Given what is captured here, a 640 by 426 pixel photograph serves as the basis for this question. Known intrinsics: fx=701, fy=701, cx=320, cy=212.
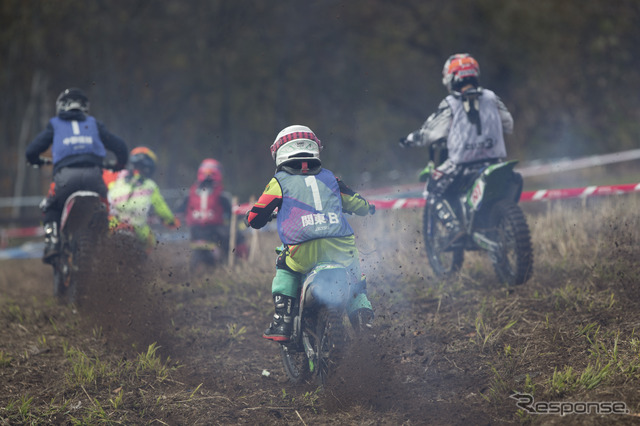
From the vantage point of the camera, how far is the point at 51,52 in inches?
975

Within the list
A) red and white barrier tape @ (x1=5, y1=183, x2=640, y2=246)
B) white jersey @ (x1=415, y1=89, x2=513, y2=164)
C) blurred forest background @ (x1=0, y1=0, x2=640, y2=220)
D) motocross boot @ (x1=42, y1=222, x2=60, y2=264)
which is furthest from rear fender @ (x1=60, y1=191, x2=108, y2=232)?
blurred forest background @ (x1=0, y1=0, x2=640, y2=220)

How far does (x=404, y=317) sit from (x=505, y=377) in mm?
1671

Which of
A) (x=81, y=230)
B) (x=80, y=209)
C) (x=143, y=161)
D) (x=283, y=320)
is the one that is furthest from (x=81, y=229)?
(x=143, y=161)

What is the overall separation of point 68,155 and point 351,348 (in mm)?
4440

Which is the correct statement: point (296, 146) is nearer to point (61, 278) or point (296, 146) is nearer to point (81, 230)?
point (81, 230)

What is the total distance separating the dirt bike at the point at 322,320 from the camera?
4.61 m

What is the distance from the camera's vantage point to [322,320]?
15.7 ft

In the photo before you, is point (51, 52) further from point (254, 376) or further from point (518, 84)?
point (254, 376)

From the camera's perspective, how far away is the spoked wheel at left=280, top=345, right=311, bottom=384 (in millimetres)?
5252

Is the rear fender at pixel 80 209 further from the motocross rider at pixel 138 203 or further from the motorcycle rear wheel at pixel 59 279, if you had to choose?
the motocross rider at pixel 138 203

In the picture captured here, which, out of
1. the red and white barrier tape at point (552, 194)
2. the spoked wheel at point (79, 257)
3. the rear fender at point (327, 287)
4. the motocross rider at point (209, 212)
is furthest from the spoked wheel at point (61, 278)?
the rear fender at point (327, 287)

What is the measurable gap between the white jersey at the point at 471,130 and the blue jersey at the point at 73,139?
3.74m

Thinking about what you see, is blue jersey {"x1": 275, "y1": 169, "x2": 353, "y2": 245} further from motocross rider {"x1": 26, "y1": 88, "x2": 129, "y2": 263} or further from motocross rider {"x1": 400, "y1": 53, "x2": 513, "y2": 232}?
motocross rider {"x1": 26, "y1": 88, "x2": 129, "y2": 263}

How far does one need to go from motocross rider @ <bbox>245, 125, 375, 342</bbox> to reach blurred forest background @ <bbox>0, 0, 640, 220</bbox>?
1291 cm
